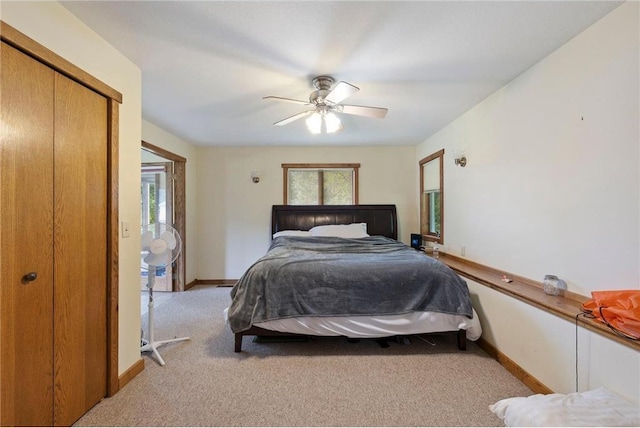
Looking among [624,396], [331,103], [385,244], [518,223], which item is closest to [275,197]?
[385,244]

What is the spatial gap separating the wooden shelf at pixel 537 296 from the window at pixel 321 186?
7.65ft

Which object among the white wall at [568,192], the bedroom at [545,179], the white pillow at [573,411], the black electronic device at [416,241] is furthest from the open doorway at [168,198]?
the white pillow at [573,411]

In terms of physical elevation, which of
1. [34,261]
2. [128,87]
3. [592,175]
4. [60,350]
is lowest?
[60,350]

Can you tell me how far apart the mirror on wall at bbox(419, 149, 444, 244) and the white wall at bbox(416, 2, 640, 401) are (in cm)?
106

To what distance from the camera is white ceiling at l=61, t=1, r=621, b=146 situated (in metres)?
1.51

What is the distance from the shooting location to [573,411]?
1.25 metres

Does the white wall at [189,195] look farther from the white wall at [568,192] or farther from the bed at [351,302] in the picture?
the white wall at [568,192]

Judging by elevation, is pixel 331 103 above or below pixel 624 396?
above

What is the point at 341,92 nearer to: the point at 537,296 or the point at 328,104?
the point at 328,104

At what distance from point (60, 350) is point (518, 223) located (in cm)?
320

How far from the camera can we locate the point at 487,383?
1965 millimetres

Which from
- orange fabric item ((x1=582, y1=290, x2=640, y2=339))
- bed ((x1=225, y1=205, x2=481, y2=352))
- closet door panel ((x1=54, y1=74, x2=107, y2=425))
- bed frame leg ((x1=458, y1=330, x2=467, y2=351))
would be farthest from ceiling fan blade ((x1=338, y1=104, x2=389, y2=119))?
bed frame leg ((x1=458, y1=330, x2=467, y2=351))

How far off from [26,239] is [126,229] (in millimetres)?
644

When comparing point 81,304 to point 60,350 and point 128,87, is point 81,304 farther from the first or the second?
point 128,87
